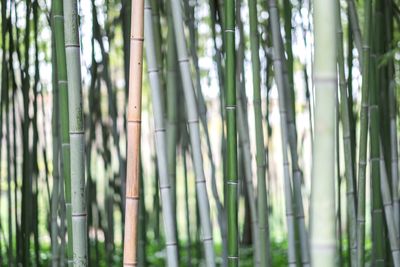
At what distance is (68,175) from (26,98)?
635 millimetres

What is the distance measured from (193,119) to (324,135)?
1.89 feet

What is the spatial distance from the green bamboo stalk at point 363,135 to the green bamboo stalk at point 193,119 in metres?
0.30

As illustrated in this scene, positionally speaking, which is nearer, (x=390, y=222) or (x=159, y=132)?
(x=159, y=132)

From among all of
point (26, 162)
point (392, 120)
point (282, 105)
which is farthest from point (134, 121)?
point (392, 120)

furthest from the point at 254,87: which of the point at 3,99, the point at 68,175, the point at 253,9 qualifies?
the point at 3,99

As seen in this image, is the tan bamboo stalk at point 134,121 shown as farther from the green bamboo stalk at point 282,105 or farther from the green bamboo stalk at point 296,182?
the green bamboo stalk at point 296,182

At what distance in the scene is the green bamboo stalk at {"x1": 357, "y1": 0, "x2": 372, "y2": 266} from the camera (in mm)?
1324

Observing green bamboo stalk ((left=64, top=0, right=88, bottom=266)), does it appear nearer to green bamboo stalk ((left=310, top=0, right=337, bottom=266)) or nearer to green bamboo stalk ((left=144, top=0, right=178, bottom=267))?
green bamboo stalk ((left=144, top=0, right=178, bottom=267))

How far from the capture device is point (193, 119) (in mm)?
1229

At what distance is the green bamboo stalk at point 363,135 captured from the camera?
1.32 m

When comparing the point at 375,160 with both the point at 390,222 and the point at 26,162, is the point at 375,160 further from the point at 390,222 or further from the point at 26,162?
the point at 26,162

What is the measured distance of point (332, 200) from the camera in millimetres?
672

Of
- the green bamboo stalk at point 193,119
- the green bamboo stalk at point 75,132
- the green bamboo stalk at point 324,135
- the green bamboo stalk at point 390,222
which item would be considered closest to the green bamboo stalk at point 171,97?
the green bamboo stalk at point 193,119

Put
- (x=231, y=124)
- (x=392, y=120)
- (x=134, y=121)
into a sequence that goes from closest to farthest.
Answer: (x=134, y=121), (x=231, y=124), (x=392, y=120)
